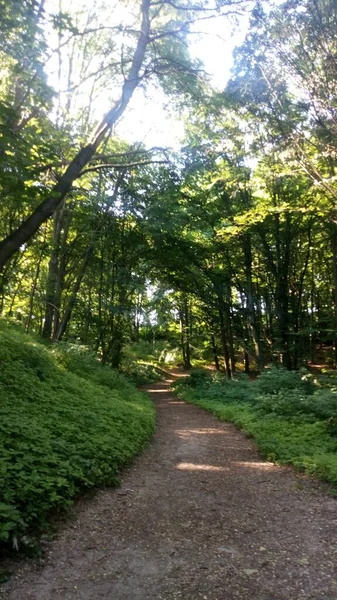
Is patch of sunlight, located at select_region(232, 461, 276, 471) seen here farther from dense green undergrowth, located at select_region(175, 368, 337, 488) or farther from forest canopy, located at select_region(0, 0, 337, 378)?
forest canopy, located at select_region(0, 0, 337, 378)

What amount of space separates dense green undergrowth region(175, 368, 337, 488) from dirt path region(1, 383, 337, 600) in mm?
501

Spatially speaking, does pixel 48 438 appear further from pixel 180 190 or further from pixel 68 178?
pixel 180 190

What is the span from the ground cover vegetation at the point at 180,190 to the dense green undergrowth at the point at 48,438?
0.19 meters

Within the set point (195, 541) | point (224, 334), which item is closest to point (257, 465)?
point (195, 541)

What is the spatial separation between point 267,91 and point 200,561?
33.6 feet

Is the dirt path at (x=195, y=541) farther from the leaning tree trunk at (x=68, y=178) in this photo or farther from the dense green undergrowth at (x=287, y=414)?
the leaning tree trunk at (x=68, y=178)

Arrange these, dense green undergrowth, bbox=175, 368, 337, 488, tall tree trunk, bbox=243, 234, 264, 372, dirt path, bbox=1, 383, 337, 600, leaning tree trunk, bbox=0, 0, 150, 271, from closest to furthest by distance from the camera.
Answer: dirt path, bbox=1, 383, 337, 600 → leaning tree trunk, bbox=0, 0, 150, 271 → dense green undergrowth, bbox=175, 368, 337, 488 → tall tree trunk, bbox=243, 234, 264, 372

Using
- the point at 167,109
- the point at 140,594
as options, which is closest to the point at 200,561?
the point at 140,594

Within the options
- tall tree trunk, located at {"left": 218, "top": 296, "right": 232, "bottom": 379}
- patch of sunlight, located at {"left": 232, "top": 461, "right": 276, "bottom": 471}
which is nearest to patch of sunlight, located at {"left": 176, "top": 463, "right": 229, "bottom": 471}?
patch of sunlight, located at {"left": 232, "top": 461, "right": 276, "bottom": 471}

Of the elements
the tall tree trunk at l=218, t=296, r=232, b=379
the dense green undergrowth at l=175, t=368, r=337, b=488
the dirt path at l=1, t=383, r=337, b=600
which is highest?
the tall tree trunk at l=218, t=296, r=232, b=379

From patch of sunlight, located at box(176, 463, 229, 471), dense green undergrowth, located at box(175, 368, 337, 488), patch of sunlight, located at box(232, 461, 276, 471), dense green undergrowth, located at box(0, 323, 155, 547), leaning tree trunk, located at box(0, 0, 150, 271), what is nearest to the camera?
dense green undergrowth, located at box(0, 323, 155, 547)

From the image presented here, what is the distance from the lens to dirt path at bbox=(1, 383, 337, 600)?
320 cm

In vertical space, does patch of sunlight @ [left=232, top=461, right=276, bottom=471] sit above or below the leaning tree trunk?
below

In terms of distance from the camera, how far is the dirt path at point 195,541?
10.5ft
